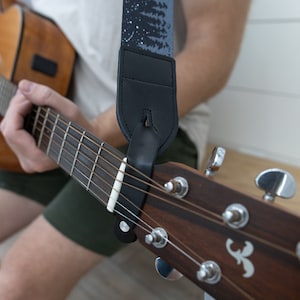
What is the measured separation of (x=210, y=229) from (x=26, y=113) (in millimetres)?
445

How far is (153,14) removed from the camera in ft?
1.41

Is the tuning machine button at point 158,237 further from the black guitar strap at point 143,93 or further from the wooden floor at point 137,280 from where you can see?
the wooden floor at point 137,280

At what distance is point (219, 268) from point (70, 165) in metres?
0.26

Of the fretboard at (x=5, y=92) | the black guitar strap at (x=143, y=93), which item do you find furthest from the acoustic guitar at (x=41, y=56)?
the black guitar strap at (x=143, y=93)

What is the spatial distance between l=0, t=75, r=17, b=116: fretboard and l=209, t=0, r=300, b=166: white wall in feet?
2.05

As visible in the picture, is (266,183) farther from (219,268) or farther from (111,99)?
(111,99)

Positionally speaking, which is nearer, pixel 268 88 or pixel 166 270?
pixel 166 270

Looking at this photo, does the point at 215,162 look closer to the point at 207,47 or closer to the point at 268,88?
the point at 207,47

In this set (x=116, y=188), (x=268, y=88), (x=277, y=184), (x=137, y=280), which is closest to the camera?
(x=277, y=184)

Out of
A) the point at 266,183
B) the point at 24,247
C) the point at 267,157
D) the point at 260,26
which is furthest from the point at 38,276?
the point at 260,26

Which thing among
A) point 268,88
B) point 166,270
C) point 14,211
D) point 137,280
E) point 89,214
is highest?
point 268,88

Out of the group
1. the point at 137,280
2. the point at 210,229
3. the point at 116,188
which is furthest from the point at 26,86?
the point at 137,280

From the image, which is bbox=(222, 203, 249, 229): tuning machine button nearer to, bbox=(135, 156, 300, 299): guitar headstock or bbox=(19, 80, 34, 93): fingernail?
bbox=(135, 156, 300, 299): guitar headstock

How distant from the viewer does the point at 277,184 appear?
0.26m
